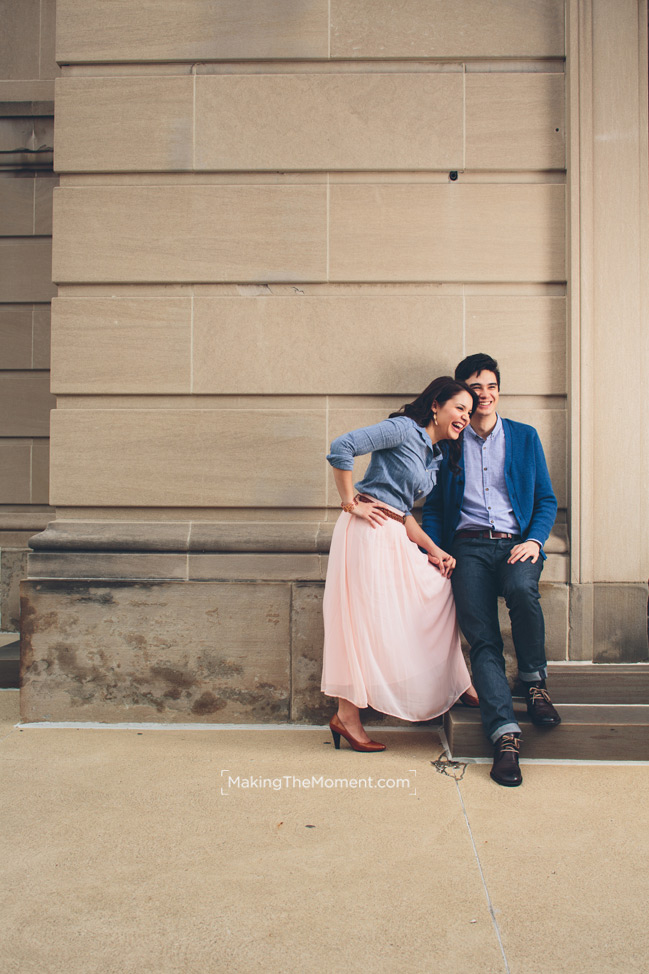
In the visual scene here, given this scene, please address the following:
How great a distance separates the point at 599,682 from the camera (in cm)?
433

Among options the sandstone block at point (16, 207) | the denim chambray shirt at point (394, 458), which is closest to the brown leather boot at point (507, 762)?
the denim chambray shirt at point (394, 458)

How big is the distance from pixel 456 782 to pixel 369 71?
14.6ft

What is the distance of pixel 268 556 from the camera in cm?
453

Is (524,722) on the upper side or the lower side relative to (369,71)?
lower

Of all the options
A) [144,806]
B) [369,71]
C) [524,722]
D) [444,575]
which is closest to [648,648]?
[524,722]

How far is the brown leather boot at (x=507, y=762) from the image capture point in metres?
3.44

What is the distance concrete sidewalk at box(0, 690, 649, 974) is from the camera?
2211mm

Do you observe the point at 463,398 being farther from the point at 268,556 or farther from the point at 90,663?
the point at 90,663

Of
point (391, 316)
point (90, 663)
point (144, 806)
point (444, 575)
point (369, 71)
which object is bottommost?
point (144, 806)

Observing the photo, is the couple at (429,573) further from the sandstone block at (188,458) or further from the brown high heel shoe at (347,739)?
the sandstone block at (188,458)

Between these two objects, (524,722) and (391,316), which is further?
(391,316)

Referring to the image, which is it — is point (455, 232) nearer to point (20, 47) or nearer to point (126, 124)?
point (126, 124)

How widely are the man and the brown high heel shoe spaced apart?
652 millimetres

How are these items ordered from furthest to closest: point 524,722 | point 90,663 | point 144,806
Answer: point 90,663 → point 524,722 → point 144,806
